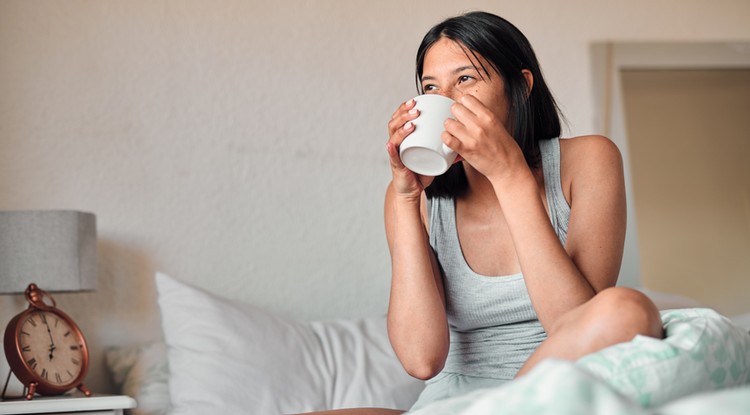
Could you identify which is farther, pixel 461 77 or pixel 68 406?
pixel 68 406

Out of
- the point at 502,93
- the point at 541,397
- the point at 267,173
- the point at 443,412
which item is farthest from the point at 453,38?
the point at 267,173

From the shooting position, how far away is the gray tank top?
54.5 inches

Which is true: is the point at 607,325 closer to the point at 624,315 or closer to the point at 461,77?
the point at 624,315

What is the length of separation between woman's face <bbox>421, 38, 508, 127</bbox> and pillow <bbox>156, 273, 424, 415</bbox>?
30.6 inches

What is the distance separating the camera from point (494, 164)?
4.12ft

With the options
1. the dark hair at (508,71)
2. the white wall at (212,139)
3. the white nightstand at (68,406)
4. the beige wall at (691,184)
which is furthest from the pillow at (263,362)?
the beige wall at (691,184)

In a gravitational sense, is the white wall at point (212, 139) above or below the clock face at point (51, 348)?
above

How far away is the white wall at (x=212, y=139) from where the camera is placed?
2209 millimetres

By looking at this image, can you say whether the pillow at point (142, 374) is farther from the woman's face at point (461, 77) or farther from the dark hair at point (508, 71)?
the woman's face at point (461, 77)

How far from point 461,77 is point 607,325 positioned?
627mm

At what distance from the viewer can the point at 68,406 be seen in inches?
65.9

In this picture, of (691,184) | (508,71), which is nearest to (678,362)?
(508,71)

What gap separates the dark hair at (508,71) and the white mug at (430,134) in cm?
20

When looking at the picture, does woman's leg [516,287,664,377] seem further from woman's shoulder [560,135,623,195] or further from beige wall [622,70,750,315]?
beige wall [622,70,750,315]
